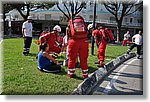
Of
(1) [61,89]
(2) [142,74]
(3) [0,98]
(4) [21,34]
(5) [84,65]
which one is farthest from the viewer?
(4) [21,34]

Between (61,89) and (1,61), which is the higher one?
(1,61)

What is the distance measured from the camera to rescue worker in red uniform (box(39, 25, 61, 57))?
4348 millimetres

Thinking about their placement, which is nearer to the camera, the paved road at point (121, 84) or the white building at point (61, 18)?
the paved road at point (121, 84)

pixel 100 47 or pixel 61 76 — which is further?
pixel 100 47

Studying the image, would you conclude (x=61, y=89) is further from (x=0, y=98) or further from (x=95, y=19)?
(x=95, y=19)

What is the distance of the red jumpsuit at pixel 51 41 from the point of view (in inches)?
174

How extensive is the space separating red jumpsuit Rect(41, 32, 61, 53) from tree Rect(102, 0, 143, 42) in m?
1.03

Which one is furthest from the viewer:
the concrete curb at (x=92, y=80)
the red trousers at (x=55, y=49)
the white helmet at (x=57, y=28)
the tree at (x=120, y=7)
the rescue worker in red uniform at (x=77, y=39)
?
the red trousers at (x=55, y=49)

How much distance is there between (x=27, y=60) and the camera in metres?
5.04

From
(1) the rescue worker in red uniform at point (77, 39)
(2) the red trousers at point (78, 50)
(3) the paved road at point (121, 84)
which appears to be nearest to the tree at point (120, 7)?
(1) the rescue worker in red uniform at point (77, 39)

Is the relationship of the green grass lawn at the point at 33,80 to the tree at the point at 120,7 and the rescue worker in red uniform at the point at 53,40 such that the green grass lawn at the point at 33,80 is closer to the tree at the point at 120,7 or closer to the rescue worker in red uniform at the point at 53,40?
the rescue worker in red uniform at the point at 53,40

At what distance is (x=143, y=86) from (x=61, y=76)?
119cm

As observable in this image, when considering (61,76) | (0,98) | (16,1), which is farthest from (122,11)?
(0,98)

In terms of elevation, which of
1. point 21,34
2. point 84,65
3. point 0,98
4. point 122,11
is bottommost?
point 0,98
